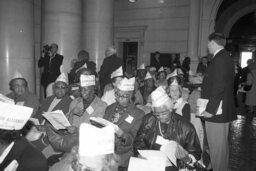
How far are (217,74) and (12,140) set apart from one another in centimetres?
267

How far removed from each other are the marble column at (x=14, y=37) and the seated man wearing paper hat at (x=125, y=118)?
435cm

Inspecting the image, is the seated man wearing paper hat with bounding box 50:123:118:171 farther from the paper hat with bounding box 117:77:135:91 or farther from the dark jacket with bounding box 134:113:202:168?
the paper hat with bounding box 117:77:135:91

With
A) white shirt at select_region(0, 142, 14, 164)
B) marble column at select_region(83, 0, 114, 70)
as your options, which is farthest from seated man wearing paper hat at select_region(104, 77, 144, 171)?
marble column at select_region(83, 0, 114, 70)

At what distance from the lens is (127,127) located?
343cm

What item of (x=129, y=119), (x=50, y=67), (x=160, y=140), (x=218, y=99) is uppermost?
(x=50, y=67)

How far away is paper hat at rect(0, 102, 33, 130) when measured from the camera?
1962mm

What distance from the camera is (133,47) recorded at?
1509 centimetres

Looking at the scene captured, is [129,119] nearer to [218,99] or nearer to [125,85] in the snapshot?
[125,85]

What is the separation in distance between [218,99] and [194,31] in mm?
9368

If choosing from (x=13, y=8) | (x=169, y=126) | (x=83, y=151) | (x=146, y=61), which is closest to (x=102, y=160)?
(x=83, y=151)

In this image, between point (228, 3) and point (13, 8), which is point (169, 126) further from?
point (228, 3)

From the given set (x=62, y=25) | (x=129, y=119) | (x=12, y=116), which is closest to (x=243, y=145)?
(x=129, y=119)

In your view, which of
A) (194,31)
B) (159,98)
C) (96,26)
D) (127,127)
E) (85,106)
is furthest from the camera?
(194,31)

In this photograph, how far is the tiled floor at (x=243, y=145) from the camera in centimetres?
494
